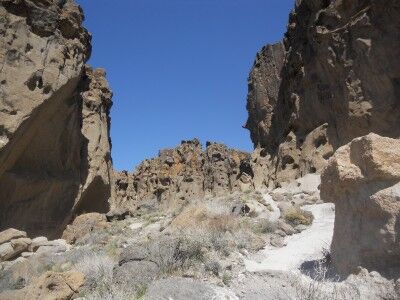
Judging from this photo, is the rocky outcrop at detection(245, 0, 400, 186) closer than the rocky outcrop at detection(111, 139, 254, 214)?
Yes

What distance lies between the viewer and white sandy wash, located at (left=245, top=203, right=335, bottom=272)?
5984 millimetres

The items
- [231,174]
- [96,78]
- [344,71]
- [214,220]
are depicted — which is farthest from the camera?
[231,174]

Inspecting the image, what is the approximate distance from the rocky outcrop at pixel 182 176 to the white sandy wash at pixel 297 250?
22277 millimetres

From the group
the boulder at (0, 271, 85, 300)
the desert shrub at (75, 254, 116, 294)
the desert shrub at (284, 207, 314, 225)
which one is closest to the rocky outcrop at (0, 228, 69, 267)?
the desert shrub at (75, 254, 116, 294)

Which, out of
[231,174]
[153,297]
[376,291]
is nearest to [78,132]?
[153,297]

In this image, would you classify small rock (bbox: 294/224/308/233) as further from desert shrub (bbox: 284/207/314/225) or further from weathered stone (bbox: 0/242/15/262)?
weathered stone (bbox: 0/242/15/262)

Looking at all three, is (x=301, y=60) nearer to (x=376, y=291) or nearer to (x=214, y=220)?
(x=214, y=220)

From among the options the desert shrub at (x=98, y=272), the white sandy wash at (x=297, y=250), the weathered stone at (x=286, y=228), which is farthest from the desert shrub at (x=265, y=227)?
the desert shrub at (x=98, y=272)

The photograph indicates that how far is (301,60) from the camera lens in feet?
59.5

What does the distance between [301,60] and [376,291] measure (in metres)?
15.4

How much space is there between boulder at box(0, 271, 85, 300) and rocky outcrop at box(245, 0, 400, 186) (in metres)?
11.8

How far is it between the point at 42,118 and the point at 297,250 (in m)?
11.0

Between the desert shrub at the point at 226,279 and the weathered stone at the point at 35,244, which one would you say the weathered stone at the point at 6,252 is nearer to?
the weathered stone at the point at 35,244

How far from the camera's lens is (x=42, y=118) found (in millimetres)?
14234
